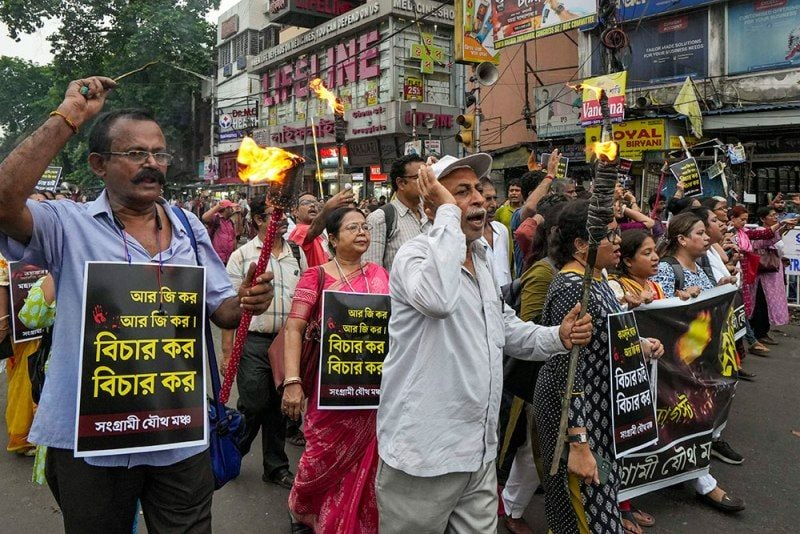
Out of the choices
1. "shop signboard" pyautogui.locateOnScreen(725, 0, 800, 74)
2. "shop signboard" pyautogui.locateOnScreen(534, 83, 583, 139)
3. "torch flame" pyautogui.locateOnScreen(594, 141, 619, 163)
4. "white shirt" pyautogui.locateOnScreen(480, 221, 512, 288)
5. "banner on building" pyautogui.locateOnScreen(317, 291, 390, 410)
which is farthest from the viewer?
"shop signboard" pyautogui.locateOnScreen(534, 83, 583, 139)

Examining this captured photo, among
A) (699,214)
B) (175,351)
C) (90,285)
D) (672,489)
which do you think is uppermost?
(699,214)

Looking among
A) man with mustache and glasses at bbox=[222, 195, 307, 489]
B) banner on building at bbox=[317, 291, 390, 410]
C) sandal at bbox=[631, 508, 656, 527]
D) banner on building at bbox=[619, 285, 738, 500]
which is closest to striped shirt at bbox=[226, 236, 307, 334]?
man with mustache and glasses at bbox=[222, 195, 307, 489]

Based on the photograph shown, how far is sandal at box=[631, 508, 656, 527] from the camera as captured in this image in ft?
12.1

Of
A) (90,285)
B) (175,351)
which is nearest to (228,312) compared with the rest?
(175,351)

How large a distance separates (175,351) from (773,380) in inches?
269

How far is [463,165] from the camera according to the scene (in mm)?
2488

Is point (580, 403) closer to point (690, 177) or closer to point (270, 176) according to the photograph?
point (270, 176)

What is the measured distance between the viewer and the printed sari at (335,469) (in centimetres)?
307

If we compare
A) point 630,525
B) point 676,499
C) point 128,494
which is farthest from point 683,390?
point 128,494

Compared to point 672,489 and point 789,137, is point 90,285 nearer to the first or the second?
point 672,489

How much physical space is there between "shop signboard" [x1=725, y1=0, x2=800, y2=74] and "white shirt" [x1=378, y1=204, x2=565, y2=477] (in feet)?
48.0

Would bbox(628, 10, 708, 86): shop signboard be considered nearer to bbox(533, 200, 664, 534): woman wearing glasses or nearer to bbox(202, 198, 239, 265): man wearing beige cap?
bbox(202, 198, 239, 265): man wearing beige cap

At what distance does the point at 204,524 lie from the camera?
2256mm

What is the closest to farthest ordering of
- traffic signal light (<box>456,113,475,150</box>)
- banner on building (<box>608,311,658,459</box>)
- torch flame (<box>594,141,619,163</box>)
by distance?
torch flame (<box>594,141,619,163</box>) → banner on building (<box>608,311,658,459</box>) → traffic signal light (<box>456,113,475,150</box>)
